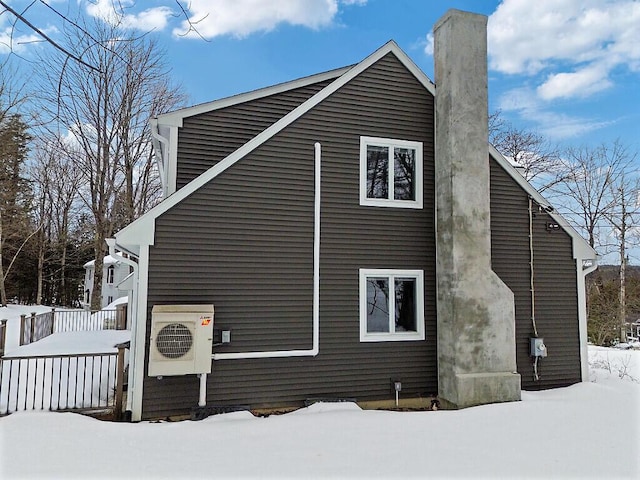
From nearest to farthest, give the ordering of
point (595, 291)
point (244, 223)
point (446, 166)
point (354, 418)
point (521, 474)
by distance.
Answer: point (521, 474) < point (354, 418) < point (244, 223) < point (446, 166) < point (595, 291)

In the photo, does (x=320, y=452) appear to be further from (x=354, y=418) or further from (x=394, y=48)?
(x=394, y=48)

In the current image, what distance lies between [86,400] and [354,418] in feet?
13.9

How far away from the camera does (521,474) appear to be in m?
3.87

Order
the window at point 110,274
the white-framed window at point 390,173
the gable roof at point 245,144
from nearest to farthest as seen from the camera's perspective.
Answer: the gable roof at point 245,144 → the white-framed window at point 390,173 → the window at point 110,274

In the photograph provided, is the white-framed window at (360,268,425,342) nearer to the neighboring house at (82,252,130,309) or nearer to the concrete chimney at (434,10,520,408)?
the concrete chimney at (434,10,520,408)

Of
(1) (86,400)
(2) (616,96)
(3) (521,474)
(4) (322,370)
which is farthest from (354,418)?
(2) (616,96)

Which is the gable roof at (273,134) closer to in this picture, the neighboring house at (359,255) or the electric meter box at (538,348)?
the neighboring house at (359,255)

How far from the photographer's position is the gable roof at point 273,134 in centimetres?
603

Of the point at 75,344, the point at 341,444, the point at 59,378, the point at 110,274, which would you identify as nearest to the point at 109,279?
the point at 110,274

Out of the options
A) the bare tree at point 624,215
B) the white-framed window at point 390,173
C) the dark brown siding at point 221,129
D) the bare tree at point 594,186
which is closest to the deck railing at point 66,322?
the dark brown siding at point 221,129

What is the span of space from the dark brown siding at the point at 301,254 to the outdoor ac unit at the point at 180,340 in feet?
1.03

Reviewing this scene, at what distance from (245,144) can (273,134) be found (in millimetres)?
503

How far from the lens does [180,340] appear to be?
5852 mm

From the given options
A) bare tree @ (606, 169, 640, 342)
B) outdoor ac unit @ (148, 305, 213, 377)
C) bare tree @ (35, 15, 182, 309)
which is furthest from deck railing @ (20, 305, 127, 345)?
bare tree @ (606, 169, 640, 342)
